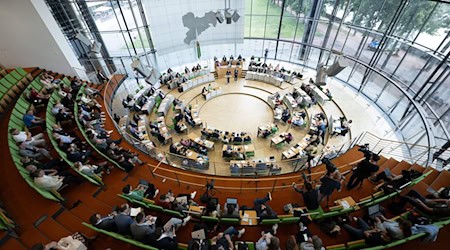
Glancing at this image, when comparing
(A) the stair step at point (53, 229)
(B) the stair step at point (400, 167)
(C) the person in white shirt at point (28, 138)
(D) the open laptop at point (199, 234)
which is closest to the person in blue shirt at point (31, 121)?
(C) the person in white shirt at point (28, 138)

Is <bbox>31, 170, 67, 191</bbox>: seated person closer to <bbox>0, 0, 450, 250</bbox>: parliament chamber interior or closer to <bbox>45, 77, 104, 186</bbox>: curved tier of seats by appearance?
<bbox>0, 0, 450, 250</bbox>: parliament chamber interior

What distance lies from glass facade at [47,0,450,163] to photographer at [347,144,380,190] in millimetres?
5512

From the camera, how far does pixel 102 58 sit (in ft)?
Answer: 55.4

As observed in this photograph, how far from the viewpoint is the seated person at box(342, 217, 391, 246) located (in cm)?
516

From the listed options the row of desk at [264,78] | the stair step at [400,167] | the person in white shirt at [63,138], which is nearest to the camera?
the stair step at [400,167]

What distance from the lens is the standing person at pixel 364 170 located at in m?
6.61

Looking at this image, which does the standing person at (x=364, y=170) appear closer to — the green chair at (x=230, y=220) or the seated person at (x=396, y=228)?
the seated person at (x=396, y=228)

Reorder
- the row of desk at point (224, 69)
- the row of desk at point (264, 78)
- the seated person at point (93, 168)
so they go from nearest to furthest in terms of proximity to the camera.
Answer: the seated person at point (93, 168) → the row of desk at point (264, 78) → the row of desk at point (224, 69)

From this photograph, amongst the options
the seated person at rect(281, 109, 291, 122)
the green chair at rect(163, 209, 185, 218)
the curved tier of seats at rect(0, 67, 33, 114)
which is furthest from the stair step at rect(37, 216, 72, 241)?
the seated person at rect(281, 109, 291, 122)

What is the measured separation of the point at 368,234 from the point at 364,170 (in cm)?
213

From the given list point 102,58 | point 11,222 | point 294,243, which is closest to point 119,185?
point 11,222

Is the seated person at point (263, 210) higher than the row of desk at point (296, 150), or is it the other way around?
the seated person at point (263, 210)

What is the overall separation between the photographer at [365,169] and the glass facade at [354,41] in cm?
551

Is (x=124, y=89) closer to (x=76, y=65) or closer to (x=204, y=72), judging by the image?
(x=76, y=65)
